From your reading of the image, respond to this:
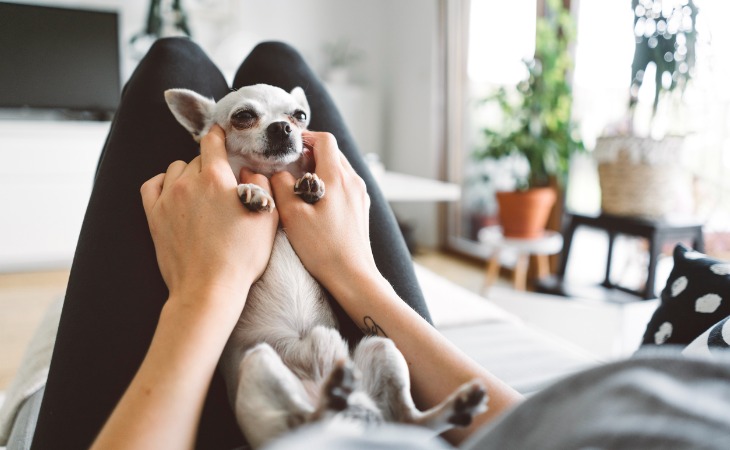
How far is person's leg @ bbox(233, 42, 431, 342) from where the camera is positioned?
37.3 inches

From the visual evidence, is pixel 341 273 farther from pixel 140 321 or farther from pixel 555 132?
pixel 555 132

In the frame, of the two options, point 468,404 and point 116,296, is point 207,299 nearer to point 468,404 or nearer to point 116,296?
point 116,296

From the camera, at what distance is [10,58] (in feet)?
11.8

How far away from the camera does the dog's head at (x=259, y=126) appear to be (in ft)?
3.49

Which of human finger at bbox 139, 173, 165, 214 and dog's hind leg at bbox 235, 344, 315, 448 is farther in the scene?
human finger at bbox 139, 173, 165, 214

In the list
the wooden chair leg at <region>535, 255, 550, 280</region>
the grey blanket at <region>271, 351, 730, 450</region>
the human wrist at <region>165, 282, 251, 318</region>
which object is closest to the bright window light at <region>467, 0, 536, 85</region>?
the wooden chair leg at <region>535, 255, 550, 280</region>

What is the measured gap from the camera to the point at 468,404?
23.1 inches

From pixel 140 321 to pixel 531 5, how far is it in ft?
11.1

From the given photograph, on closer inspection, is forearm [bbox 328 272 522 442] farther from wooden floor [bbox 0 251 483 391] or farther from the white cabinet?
the white cabinet

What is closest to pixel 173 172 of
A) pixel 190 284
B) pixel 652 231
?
pixel 190 284

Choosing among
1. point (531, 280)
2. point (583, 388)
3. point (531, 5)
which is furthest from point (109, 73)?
point (583, 388)

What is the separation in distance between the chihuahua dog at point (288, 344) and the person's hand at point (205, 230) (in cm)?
4

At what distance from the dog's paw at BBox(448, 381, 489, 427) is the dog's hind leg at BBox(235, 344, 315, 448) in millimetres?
171

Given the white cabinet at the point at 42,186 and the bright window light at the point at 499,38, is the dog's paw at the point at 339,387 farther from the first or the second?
the white cabinet at the point at 42,186
